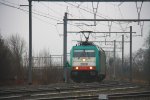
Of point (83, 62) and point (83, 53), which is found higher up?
point (83, 53)

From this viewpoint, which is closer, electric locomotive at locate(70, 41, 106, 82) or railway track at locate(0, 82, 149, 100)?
railway track at locate(0, 82, 149, 100)

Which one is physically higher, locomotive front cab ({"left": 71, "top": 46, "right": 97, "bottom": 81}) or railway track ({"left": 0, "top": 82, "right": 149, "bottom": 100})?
locomotive front cab ({"left": 71, "top": 46, "right": 97, "bottom": 81})

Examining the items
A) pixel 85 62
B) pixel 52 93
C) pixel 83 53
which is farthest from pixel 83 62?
pixel 52 93

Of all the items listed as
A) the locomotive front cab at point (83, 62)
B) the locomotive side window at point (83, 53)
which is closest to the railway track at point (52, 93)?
the locomotive front cab at point (83, 62)

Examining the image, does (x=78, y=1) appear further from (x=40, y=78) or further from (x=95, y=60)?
(x=40, y=78)

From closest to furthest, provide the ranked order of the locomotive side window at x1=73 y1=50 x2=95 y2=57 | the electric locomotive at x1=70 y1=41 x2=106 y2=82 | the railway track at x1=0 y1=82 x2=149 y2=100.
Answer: the railway track at x1=0 y1=82 x2=149 y2=100 → the electric locomotive at x1=70 y1=41 x2=106 y2=82 → the locomotive side window at x1=73 y1=50 x2=95 y2=57

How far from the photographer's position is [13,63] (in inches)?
1390

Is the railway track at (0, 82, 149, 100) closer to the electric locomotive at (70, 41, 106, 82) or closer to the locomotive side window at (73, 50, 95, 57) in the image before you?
the electric locomotive at (70, 41, 106, 82)

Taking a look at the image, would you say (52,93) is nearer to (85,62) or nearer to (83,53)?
(85,62)

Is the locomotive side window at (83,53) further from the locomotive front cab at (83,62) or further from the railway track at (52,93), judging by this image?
the railway track at (52,93)

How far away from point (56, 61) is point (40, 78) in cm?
1100

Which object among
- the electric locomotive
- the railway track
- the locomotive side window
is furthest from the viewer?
the locomotive side window

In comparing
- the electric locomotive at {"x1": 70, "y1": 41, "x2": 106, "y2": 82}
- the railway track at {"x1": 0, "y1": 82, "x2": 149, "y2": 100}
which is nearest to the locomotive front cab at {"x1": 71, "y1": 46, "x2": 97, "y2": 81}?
the electric locomotive at {"x1": 70, "y1": 41, "x2": 106, "y2": 82}

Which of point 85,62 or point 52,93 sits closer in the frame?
point 52,93
